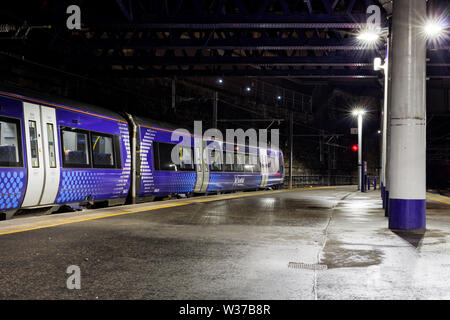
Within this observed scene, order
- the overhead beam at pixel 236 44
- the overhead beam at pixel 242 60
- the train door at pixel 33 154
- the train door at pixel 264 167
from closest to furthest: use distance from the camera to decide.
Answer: the train door at pixel 33 154, the overhead beam at pixel 236 44, the overhead beam at pixel 242 60, the train door at pixel 264 167

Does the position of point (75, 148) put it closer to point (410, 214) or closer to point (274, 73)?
point (410, 214)

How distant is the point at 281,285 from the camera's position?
466 cm

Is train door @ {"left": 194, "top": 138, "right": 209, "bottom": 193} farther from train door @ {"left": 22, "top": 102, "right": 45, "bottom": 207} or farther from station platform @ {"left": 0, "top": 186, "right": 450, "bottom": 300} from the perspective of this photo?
station platform @ {"left": 0, "top": 186, "right": 450, "bottom": 300}

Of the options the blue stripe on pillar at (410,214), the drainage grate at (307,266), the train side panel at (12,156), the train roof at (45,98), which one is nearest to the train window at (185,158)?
the train roof at (45,98)

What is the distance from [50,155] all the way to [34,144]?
0.57 meters

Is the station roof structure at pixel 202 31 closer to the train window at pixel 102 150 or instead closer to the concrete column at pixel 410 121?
the train window at pixel 102 150

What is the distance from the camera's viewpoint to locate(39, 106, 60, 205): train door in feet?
36.2

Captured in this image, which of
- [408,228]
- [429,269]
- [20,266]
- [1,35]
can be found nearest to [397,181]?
[408,228]

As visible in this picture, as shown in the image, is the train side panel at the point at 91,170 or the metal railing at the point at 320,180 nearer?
the train side panel at the point at 91,170

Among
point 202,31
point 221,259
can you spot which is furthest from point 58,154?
point 202,31

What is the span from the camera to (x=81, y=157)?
492 inches

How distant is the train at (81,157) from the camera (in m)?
10.2

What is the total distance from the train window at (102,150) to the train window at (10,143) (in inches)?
114
